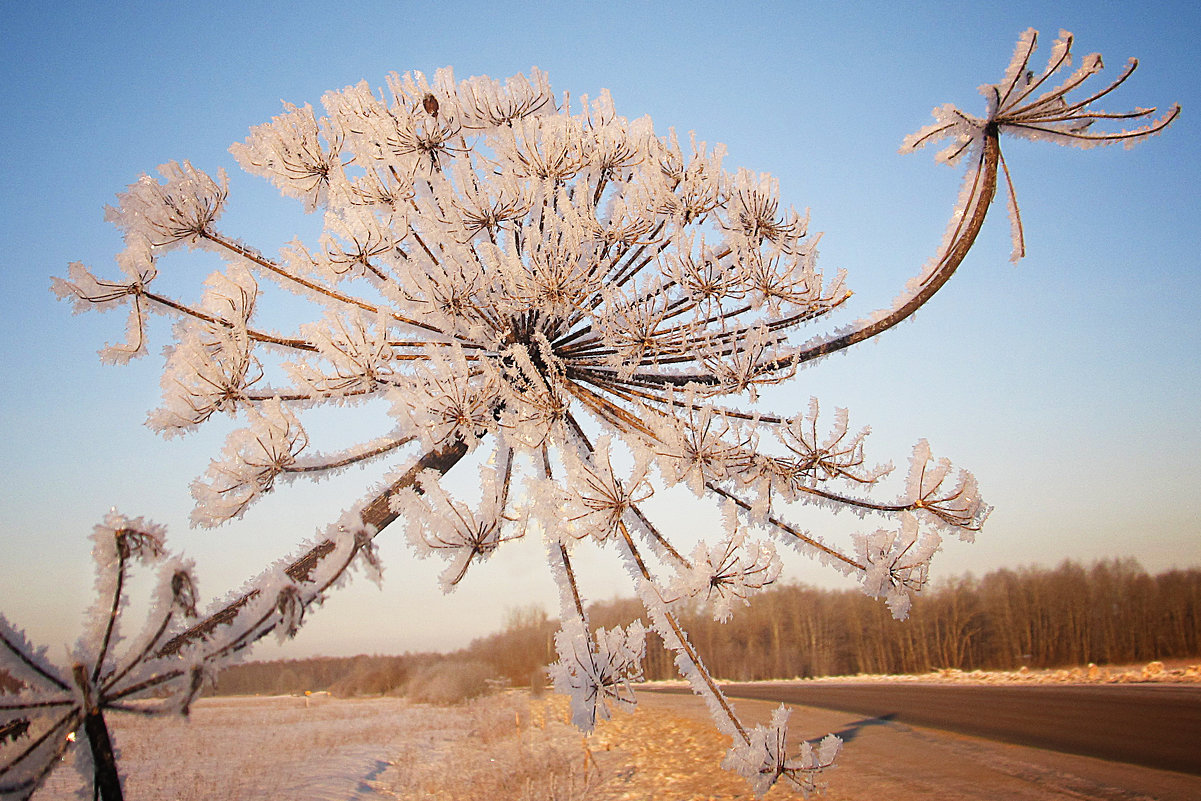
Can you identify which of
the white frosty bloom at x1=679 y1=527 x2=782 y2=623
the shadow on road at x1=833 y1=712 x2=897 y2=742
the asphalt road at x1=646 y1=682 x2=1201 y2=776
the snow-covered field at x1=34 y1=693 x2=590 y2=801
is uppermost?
the white frosty bloom at x1=679 y1=527 x2=782 y2=623

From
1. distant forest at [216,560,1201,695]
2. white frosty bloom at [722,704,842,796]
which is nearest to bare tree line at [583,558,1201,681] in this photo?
distant forest at [216,560,1201,695]

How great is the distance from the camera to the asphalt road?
1056 cm

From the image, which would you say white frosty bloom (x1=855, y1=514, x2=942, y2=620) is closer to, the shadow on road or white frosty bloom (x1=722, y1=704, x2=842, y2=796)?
white frosty bloom (x1=722, y1=704, x2=842, y2=796)

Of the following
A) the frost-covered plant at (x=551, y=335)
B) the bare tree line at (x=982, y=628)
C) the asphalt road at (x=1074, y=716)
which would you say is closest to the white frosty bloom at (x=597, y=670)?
the frost-covered plant at (x=551, y=335)

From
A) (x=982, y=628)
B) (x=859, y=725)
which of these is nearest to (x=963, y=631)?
(x=982, y=628)

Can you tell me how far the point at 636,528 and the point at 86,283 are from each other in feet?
12.1

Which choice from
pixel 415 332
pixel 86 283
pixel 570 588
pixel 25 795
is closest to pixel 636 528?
pixel 570 588

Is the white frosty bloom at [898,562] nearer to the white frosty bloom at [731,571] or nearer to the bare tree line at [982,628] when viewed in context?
the white frosty bloom at [731,571]

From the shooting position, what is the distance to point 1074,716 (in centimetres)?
1386

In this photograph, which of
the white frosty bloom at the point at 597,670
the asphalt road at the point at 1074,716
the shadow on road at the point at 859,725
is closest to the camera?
the white frosty bloom at the point at 597,670

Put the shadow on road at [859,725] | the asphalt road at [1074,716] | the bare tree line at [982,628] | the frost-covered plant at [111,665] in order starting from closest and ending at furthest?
the frost-covered plant at [111,665], the asphalt road at [1074,716], the shadow on road at [859,725], the bare tree line at [982,628]

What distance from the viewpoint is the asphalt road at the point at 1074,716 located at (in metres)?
10.6

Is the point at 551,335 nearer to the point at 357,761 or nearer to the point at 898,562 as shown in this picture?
the point at 898,562

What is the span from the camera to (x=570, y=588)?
3.65 meters
